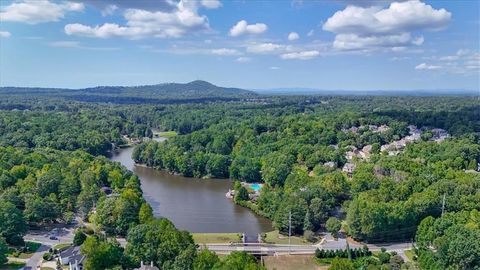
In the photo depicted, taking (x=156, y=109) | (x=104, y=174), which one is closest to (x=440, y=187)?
(x=104, y=174)

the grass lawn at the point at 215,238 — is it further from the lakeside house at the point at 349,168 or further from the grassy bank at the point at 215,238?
the lakeside house at the point at 349,168

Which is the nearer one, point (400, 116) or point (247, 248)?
point (247, 248)

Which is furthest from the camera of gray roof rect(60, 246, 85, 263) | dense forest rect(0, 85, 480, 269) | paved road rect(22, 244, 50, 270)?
paved road rect(22, 244, 50, 270)

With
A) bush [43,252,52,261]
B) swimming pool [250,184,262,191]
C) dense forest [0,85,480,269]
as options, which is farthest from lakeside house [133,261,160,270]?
swimming pool [250,184,262,191]

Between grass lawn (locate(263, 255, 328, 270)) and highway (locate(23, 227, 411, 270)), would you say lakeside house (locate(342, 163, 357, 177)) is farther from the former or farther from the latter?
grass lawn (locate(263, 255, 328, 270))

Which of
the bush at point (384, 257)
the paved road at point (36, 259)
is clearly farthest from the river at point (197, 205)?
the paved road at point (36, 259)

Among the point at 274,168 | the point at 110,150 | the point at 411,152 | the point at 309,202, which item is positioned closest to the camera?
the point at 309,202

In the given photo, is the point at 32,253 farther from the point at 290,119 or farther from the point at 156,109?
the point at 156,109
